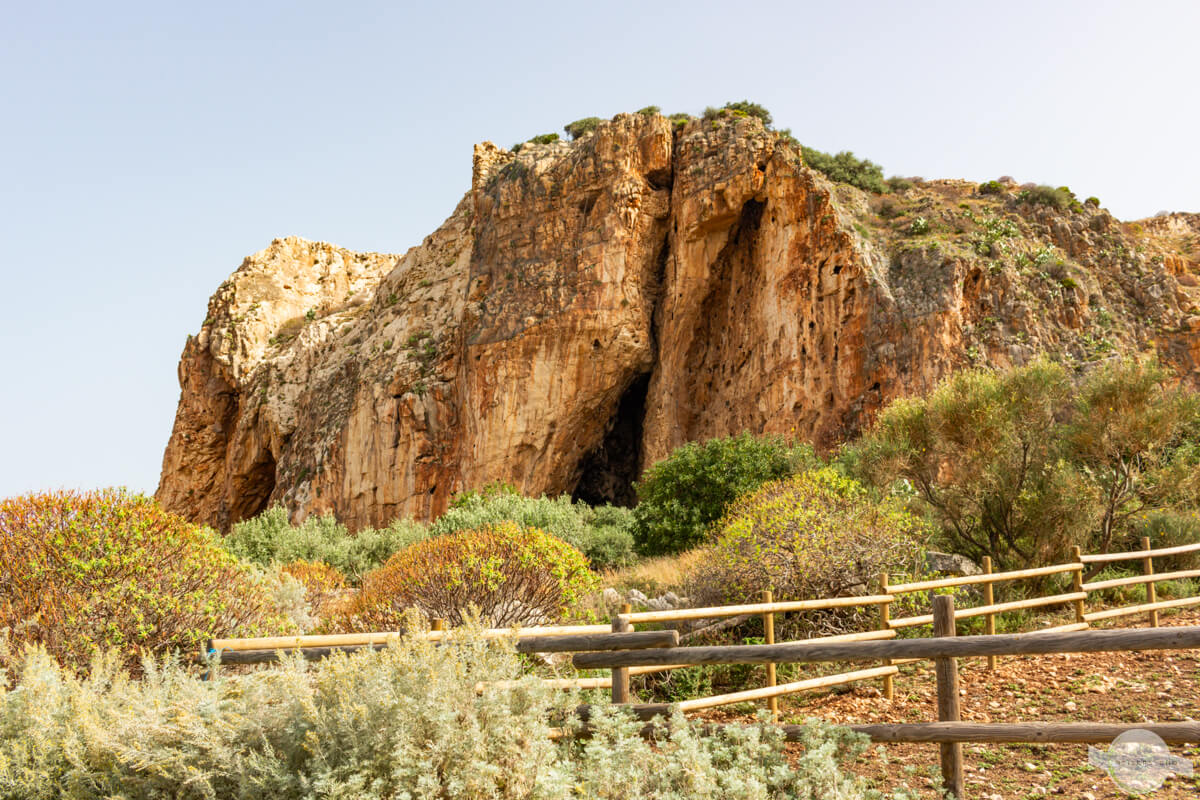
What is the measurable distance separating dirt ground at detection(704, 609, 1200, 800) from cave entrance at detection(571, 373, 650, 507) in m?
18.0

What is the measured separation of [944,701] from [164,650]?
6.40m

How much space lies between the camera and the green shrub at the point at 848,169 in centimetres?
2606

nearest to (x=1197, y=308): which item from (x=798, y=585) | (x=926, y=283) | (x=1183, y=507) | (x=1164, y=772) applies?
(x=926, y=283)

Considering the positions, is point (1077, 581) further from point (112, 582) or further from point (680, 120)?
point (680, 120)

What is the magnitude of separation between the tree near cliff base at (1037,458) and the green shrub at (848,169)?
1367 cm

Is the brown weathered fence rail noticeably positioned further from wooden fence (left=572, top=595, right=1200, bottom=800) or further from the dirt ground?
the dirt ground

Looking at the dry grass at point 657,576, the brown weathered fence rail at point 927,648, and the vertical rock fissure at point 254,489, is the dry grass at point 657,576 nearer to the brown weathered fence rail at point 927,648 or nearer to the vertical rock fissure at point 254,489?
the brown weathered fence rail at point 927,648

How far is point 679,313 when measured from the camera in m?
24.4

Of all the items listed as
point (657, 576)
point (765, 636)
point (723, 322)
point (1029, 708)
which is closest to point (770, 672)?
point (765, 636)

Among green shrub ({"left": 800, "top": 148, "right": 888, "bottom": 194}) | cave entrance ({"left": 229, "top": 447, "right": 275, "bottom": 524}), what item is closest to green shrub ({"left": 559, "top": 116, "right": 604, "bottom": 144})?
green shrub ({"left": 800, "top": 148, "right": 888, "bottom": 194})

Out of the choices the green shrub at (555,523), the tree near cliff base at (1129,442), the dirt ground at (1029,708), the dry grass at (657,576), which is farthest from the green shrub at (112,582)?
the tree near cliff base at (1129,442)

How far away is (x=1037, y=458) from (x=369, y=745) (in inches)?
453

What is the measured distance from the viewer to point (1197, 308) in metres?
23.5

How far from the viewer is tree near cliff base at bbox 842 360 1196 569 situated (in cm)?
1250
